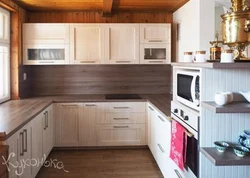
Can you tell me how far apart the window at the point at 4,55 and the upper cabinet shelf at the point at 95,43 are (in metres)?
0.38

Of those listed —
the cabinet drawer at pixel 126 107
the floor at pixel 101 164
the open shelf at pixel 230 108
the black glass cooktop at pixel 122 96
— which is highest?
the open shelf at pixel 230 108

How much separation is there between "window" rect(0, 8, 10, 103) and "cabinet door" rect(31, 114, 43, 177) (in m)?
0.95

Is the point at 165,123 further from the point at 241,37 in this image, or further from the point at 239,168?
the point at 241,37

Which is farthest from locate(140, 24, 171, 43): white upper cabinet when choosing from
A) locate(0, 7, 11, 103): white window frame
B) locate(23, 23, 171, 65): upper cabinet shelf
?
locate(0, 7, 11, 103): white window frame

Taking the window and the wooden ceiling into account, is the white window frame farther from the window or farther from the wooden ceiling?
the wooden ceiling

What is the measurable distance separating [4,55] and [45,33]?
74 centimetres

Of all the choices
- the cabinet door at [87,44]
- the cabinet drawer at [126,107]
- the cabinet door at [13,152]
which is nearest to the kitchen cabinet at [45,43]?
the cabinet door at [87,44]

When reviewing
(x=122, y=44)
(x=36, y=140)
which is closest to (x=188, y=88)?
(x=36, y=140)

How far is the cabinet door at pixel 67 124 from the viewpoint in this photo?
4676 mm

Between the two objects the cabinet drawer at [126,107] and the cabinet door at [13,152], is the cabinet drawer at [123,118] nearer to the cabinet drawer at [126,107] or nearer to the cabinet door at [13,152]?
the cabinet drawer at [126,107]

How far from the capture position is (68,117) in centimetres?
469

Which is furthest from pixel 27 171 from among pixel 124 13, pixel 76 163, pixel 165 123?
pixel 124 13

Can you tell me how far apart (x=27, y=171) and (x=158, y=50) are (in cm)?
283

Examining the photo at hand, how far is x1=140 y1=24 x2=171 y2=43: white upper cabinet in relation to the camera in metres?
4.94
